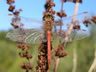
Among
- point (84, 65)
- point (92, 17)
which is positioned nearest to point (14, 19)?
point (92, 17)

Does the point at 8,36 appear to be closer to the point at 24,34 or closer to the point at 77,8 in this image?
the point at 24,34

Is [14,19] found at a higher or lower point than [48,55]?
higher

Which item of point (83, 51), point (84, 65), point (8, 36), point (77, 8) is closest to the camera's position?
point (77, 8)

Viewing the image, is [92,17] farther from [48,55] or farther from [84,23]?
[48,55]

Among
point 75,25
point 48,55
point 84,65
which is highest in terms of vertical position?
point 75,25

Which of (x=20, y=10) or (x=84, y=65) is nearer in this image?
(x=20, y=10)

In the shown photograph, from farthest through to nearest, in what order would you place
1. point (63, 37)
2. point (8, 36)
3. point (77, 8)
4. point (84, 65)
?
point (84, 65)
point (8, 36)
point (63, 37)
point (77, 8)
